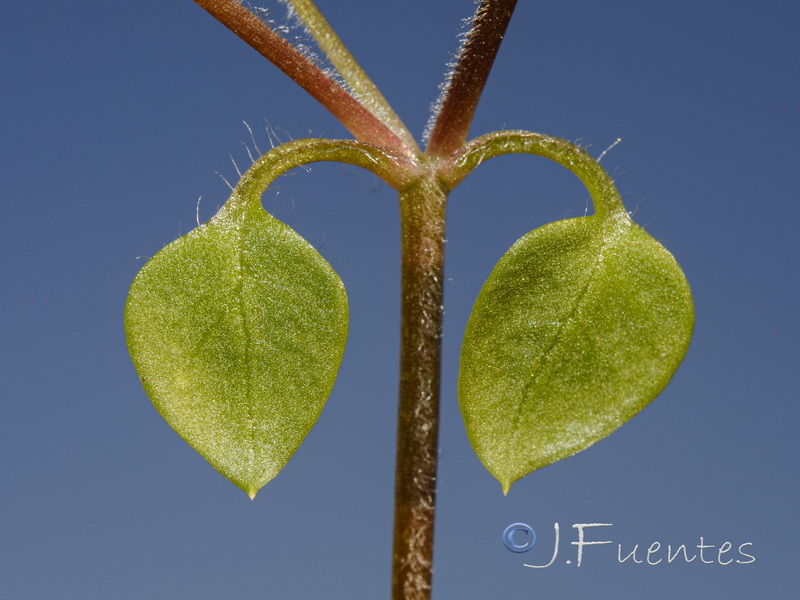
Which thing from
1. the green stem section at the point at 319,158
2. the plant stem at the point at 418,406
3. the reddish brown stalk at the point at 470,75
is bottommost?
the plant stem at the point at 418,406

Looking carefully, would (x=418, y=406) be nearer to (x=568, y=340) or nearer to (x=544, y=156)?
(x=568, y=340)

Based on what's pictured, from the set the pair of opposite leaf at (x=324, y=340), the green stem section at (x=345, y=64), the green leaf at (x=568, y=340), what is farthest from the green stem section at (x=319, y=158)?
the green leaf at (x=568, y=340)

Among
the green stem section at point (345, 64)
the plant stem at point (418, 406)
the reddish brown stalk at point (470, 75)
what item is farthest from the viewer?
the green stem section at point (345, 64)

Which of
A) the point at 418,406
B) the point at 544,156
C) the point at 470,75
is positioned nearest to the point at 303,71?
the point at 470,75

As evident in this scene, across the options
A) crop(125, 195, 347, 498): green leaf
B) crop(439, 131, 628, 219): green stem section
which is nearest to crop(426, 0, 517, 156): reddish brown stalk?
crop(439, 131, 628, 219): green stem section

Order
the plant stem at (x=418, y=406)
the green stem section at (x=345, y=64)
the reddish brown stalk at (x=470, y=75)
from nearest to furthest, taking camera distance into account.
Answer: the plant stem at (x=418, y=406) < the reddish brown stalk at (x=470, y=75) < the green stem section at (x=345, y=64)

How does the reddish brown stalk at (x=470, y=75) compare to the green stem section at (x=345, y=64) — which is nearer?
Answer: the reddish brown stalk at (x=470, y=75)

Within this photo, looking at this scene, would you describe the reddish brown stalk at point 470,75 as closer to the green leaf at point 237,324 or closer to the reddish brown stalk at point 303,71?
the reddish brown stalk at point 303,71
